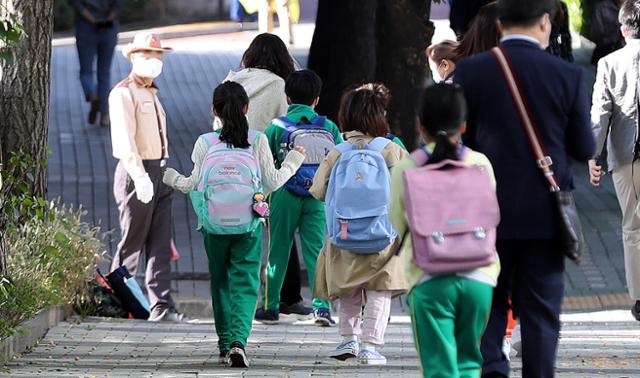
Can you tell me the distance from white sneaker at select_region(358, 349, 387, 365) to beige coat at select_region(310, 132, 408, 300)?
0.34 metres

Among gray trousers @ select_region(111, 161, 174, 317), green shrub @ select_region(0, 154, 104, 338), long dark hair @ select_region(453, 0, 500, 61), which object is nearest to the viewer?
long dark hair @ select_region(453, 0, 500, 61)

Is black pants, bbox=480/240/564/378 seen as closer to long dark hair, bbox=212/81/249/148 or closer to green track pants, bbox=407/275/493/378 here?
green track pants, bbox=407/275/493/378

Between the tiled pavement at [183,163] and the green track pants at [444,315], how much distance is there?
21.8 feet

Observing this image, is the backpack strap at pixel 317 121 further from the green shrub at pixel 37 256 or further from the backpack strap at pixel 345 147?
the green shrub at pixel 37 256

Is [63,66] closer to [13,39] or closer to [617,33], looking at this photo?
[617,33]

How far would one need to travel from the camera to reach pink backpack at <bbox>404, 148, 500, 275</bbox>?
619 centimetres

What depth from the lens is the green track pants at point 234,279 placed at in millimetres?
8898

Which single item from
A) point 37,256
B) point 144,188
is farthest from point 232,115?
point 144,188

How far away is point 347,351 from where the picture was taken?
30.2 ft

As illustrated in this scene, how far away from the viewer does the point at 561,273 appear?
682cm

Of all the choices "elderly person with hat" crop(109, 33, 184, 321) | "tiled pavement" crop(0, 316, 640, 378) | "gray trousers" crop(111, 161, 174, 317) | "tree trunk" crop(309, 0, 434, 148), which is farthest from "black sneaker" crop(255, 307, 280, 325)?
"tree trunk" crop(309, 0, 434, 148)

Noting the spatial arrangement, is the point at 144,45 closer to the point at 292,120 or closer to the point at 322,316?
the point at 292,120

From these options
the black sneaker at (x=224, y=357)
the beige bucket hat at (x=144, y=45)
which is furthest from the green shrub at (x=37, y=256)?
the beige bucket hat at (x=144, y=45)

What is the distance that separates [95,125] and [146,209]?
9.56 metres
